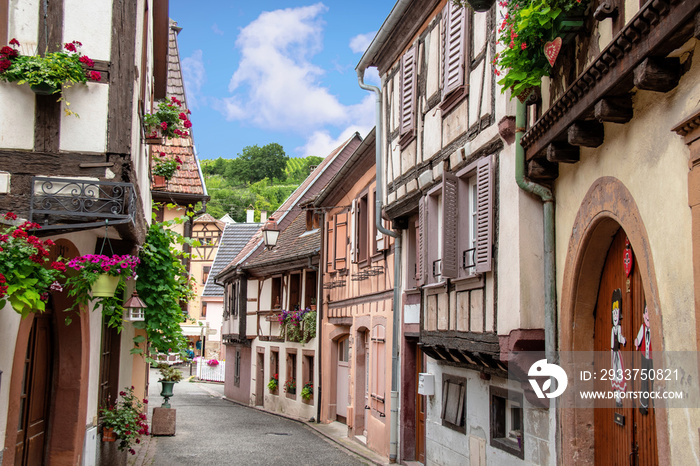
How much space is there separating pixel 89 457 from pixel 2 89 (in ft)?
14.9

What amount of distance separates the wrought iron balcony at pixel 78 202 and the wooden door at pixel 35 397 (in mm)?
1796

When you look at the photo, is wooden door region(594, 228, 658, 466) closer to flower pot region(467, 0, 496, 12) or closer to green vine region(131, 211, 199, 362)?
flower pot region(467, 0, 496, 12)

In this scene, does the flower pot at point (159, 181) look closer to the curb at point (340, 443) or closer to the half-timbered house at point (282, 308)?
the curb at point (340, 443)

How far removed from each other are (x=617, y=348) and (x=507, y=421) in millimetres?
2665

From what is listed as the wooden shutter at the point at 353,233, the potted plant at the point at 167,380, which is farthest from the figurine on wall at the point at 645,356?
the potted plant at the point at 167,380

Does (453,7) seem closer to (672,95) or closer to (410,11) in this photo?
(410,11)

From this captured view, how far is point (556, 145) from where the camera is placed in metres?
5.78

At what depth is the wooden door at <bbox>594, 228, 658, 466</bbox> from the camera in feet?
16.5

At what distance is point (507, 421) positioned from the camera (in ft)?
25.9

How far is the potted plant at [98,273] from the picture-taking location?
665 cm

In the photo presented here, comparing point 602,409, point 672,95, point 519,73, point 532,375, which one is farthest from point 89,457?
point 672,95

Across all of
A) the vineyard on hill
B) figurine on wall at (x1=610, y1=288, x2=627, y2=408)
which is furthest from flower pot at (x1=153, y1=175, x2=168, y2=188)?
the vineyard on hill

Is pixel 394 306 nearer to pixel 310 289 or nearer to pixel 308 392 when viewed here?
pixel 308 392

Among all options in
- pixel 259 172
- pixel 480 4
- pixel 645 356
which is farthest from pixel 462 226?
pixel 259 172
